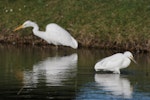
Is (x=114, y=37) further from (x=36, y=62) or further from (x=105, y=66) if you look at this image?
(x=105, y=66)

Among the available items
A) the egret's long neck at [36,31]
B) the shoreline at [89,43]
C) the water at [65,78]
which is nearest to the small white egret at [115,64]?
the water at [65,78]

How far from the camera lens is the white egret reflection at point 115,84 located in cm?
1725

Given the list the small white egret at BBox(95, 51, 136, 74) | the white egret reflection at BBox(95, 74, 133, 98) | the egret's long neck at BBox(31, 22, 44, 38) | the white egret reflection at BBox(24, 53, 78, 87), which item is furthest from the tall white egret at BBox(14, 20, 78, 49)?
the white egret reflection at BBox(95, 74, 133, 98)

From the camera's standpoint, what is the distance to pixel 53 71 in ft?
69.3

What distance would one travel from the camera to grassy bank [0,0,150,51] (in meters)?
28.7

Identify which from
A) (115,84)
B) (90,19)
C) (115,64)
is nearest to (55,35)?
(90,19)

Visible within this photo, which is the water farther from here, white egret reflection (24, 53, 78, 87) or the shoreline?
the shoreline

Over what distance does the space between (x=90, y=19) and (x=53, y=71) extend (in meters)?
10.5

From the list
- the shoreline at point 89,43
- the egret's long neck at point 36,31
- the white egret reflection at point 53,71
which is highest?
the egret's long neck at point 36,31

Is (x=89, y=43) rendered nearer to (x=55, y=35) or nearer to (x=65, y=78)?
(x=55, y=35)

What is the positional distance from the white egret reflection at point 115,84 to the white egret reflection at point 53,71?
0.97 meters

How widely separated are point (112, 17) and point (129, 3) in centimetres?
142

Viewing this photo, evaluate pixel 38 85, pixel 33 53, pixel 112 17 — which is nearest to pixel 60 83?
pixel 38 85

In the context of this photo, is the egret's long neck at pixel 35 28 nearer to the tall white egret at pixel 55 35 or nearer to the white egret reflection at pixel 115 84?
the tall white egret at pixel 55 35
